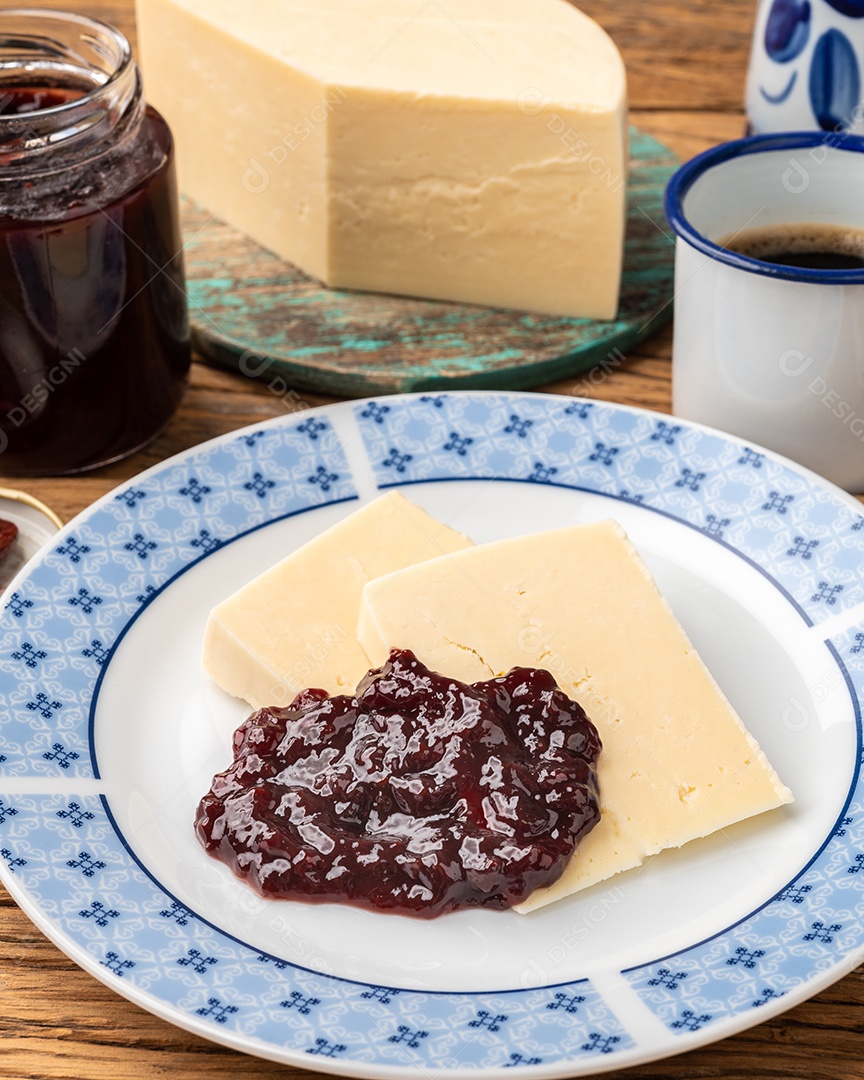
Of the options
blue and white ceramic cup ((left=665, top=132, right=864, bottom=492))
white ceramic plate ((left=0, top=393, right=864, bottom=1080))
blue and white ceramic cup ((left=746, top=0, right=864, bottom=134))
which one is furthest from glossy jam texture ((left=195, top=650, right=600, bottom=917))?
blue and white ceramic cup ((left=746, top=0, right=864, bottom=134))

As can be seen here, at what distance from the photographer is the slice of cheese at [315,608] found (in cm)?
209

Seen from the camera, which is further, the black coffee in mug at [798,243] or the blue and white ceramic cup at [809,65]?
the blue and white ceramic cup at [809,65]

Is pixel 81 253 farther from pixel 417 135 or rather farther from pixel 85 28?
pixel 417 135

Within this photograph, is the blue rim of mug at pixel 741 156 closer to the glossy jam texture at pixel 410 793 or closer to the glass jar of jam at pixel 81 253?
the glossy jam texture at pixel 410 793

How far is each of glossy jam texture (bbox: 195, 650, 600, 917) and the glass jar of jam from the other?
2.98ft

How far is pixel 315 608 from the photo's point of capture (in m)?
2.17

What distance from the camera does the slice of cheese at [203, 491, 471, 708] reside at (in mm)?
2092

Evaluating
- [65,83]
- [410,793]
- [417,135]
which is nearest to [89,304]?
[65,83]

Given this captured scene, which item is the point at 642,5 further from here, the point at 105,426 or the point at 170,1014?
the point at 170,1014

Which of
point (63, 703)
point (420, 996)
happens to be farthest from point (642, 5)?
point (420, 996)

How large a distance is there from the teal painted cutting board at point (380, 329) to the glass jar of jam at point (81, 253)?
0.25 metres

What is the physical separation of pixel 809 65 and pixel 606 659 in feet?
5.82

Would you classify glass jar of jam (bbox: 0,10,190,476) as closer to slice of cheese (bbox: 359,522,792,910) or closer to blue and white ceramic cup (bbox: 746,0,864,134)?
slice of cheese (bbox: 359,522,792,910)

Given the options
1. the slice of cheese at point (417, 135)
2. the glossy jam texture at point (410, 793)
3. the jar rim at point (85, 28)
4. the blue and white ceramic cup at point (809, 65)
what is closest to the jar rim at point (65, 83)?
the jar rim at point (85, 28)
